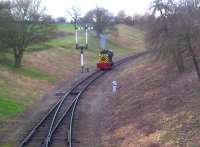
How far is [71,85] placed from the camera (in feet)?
149

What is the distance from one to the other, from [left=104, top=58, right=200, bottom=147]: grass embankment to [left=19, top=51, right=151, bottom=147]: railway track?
7.43 ft

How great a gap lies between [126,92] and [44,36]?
650 inches

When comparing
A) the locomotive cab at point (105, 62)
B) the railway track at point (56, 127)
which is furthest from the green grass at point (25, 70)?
the railway track at point (56, 127)

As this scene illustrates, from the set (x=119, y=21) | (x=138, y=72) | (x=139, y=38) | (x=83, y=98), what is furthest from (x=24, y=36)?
(x=119, y=21)

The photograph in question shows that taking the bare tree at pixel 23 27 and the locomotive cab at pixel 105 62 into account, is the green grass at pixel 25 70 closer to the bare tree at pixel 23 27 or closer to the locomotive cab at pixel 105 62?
the bare tree at pixel 23 27

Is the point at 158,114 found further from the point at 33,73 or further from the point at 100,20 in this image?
the point at 100,20

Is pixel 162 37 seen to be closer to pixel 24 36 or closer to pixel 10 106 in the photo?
pixel 10 106

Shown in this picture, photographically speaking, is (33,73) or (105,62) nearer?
(33,73)

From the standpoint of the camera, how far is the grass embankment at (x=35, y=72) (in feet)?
116

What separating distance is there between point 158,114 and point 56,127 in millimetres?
5534

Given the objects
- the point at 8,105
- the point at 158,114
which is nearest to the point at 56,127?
the point at 158,114

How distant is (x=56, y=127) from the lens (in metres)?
26.8

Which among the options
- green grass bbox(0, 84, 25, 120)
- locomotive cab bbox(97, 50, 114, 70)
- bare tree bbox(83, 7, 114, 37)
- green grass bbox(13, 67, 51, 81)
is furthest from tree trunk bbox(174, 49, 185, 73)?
bare tree bbox(83, 7, 114, 37)

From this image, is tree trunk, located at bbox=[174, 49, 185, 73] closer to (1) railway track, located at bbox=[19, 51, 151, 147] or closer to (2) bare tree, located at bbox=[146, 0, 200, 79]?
(2) bare tree, located at bbox=[146, 0, 200, 79]
